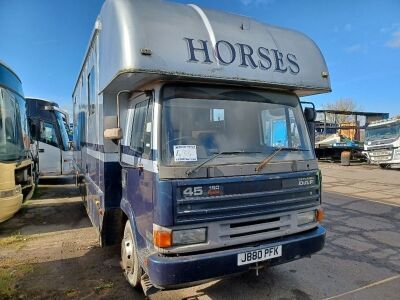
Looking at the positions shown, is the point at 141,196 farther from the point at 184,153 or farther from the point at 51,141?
the point at 51,141

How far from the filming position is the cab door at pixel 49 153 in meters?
13.2

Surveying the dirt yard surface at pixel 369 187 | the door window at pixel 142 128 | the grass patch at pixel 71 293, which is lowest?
the grass patch at pixel 71 293

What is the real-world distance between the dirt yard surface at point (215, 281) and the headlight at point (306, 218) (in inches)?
33.1

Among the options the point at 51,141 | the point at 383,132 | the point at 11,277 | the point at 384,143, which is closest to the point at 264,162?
the point at 11,277

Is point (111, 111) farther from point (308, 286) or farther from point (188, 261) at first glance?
point (308, 286)

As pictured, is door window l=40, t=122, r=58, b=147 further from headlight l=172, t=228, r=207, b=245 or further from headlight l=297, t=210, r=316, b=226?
headlight l=297, t=210, r=316, b=226

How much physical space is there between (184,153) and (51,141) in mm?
11450

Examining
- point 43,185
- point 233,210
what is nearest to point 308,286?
point 233,210

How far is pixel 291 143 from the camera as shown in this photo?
4168 mm

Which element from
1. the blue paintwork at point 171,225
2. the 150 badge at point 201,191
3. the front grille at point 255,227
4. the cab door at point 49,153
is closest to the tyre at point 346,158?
the cab door at point 49,153

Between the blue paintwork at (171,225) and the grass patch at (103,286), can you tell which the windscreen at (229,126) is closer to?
the blue paintwork at (171,225)

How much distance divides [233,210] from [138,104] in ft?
5.29

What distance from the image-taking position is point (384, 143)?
1850cm

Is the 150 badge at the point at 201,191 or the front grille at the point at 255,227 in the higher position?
the 150 badge at the point at 201,191
